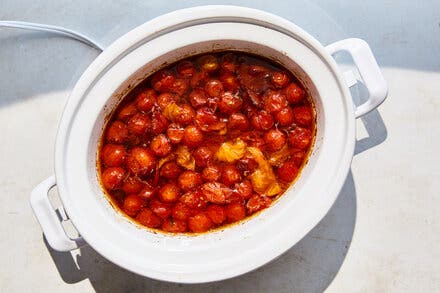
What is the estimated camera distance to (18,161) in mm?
1538

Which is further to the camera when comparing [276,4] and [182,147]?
[276,4]

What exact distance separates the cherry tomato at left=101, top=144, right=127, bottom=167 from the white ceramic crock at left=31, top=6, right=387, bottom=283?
0.04m

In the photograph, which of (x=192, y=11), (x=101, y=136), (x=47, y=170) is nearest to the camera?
(x=192, y=11)

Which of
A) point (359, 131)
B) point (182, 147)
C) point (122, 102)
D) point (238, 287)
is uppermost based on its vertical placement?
point (122, 102)

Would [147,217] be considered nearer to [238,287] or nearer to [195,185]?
[195,185]

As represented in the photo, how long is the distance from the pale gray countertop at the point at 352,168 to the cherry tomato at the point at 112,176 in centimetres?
28

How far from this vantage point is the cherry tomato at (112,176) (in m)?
1.31

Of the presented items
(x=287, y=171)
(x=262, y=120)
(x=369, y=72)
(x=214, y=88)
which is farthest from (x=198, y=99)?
(x=369, y=72)

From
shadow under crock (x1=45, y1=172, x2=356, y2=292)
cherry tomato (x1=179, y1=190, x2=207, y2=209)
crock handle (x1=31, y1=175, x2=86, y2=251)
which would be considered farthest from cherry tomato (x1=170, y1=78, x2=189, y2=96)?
shadow under crock (x1=45, y1=172, x2=356, y2=292)

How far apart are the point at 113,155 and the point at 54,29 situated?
0.42 metres

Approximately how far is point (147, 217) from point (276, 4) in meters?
0.61

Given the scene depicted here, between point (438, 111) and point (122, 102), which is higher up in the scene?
point (122, 102)

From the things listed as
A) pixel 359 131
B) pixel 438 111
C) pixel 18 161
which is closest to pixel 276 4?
pixel 359 131

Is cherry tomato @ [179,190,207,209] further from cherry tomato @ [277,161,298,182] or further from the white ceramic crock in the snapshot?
cherry tomato @ [277,161,298,182]
